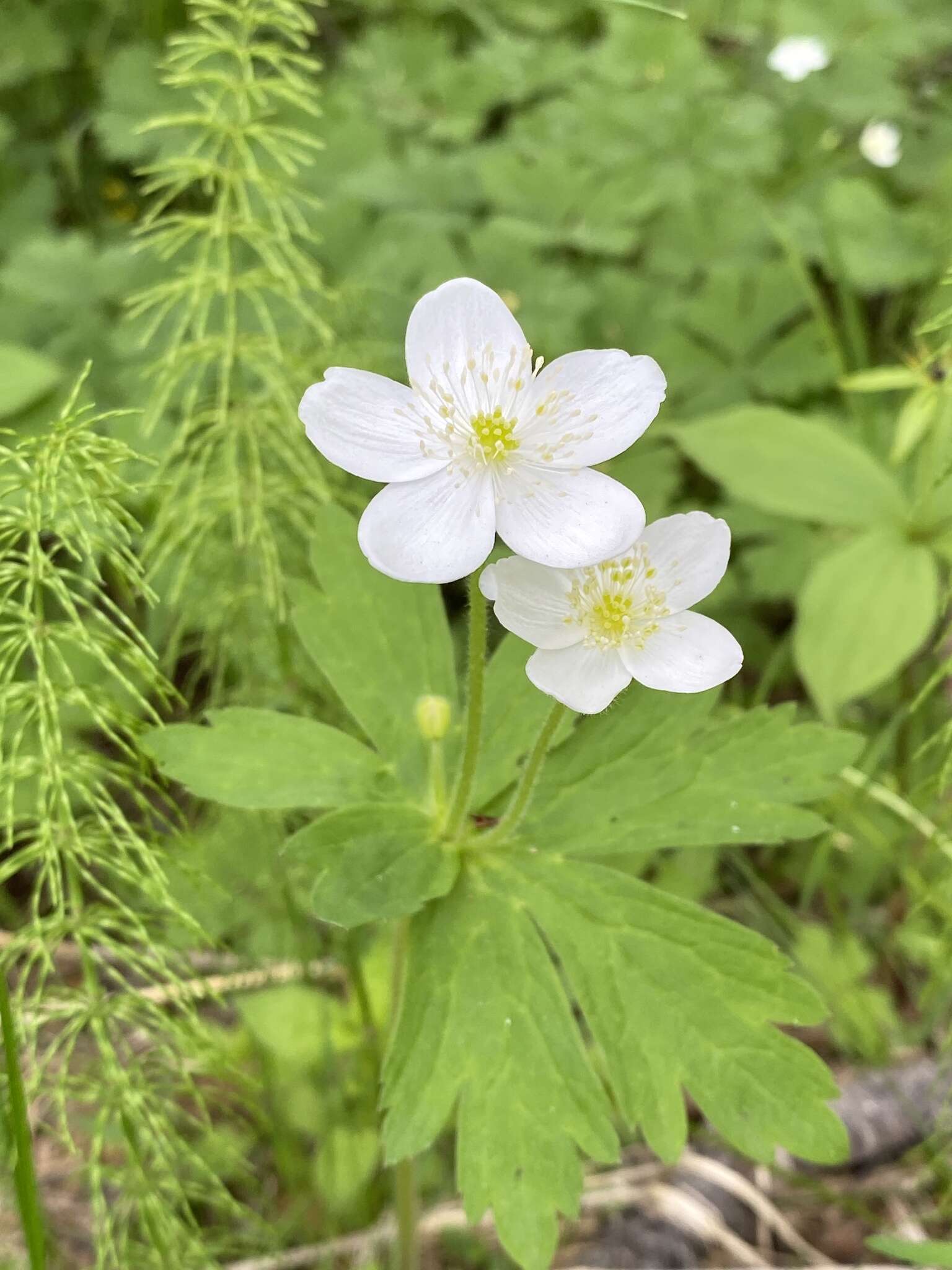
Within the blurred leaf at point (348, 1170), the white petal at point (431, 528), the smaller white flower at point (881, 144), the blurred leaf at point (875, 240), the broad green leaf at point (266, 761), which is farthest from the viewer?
the smaller white flower at point (881, 144)

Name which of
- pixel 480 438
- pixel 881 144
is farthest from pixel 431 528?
pixel 881 144

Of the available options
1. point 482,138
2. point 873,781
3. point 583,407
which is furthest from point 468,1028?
point 482,138

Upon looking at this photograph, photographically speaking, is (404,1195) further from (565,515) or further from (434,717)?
(565,515)

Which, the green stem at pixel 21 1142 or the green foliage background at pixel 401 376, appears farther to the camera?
the green foliage background at pixel 401 376

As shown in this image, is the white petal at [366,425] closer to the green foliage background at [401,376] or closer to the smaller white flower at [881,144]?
the green foliage background at [401,376]

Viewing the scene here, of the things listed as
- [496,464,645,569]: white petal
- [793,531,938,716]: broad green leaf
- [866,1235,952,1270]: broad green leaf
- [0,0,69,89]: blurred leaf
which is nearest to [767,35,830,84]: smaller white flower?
[793,531,938,716]: broad green leaf

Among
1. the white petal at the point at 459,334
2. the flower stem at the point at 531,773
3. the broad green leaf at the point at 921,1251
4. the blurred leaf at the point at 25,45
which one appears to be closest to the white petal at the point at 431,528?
the white petal at the point at 459,334

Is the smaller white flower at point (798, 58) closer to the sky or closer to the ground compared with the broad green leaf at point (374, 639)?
closer to the sky

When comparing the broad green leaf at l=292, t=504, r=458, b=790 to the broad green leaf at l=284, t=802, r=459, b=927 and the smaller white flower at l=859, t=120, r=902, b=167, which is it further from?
the smaller white flower at l=859, t=120, r=902, b=167
